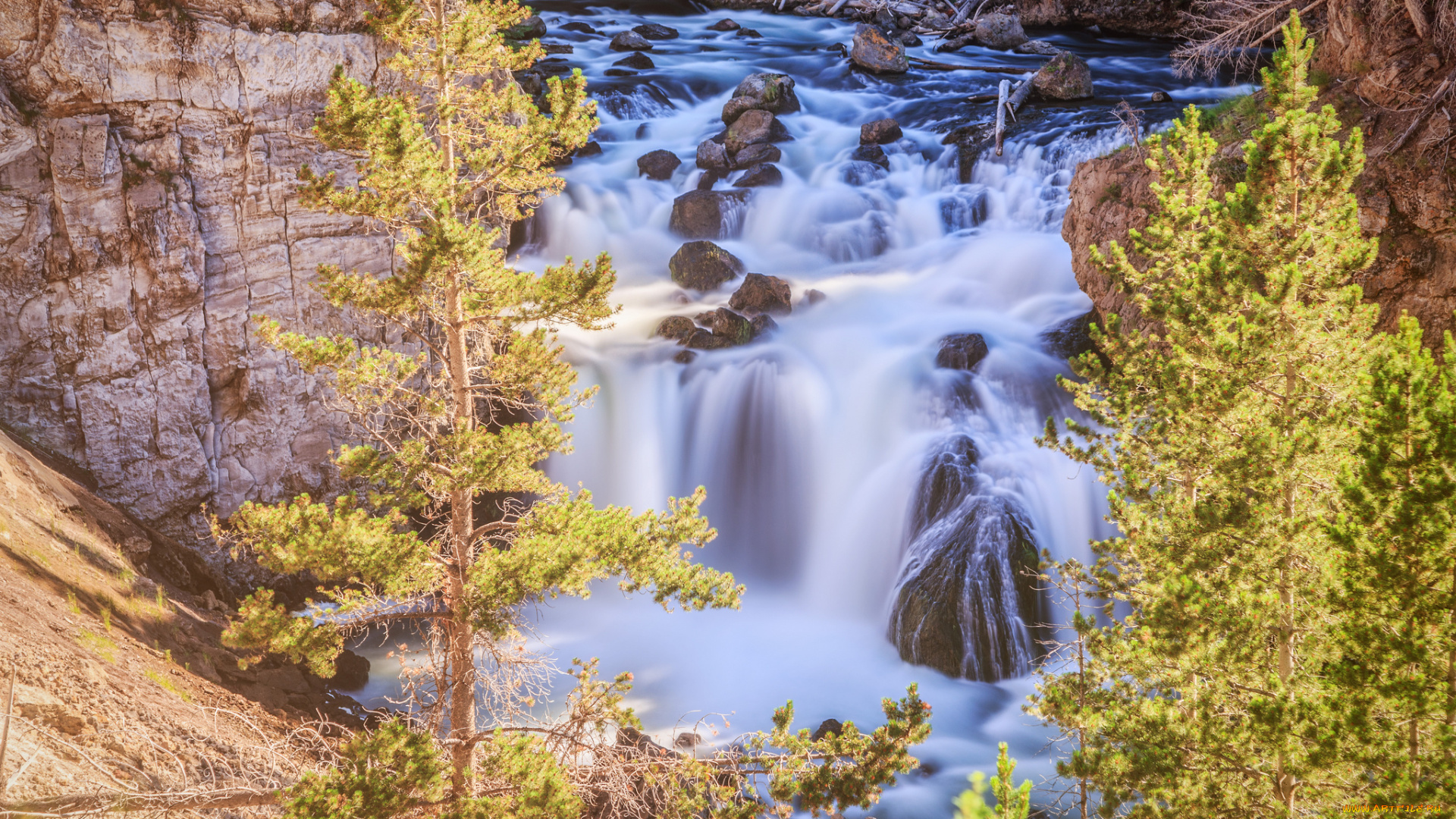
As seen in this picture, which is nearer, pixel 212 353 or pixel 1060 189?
pixel 212 353

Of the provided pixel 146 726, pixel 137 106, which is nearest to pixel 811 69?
pixel 137 106

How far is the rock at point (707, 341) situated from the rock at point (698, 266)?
1.83 metres

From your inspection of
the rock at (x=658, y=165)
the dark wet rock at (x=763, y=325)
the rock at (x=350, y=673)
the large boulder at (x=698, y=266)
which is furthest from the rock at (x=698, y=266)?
the rock at (x=350, y=673)

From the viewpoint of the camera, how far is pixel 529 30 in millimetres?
23391

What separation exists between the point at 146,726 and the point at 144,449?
6.49 m

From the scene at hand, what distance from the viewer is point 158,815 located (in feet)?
15.8

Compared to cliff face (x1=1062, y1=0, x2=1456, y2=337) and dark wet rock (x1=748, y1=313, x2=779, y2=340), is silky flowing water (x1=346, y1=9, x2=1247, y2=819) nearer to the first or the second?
dark wet rock (x1=748, y1=313, x2=779, y2=340)

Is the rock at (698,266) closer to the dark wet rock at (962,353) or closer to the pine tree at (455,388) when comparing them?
the dark wet rock at (962,353)

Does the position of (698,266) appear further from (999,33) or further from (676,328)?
(999,33)

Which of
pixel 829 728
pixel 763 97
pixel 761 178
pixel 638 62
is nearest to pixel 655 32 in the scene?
pixel 638 62

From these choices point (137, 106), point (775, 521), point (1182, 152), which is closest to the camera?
point (1182, 152)

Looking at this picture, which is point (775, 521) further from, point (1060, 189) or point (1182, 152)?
point (1060, 189)

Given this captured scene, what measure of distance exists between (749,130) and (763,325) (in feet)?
21.8

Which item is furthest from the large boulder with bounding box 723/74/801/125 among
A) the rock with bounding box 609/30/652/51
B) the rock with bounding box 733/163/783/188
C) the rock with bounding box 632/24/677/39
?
the rock with bounding box 632/24/677/39
